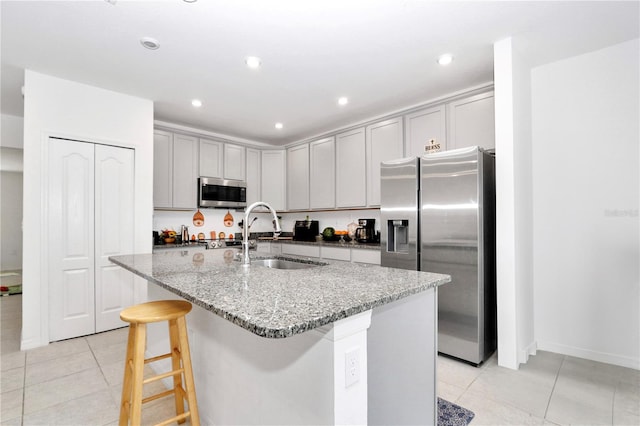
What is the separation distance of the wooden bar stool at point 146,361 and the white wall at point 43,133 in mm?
2089

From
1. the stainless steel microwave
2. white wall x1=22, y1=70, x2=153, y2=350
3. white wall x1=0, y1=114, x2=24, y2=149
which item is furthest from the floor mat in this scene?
white wall x1=0, y1=114, x2=24, y2=149

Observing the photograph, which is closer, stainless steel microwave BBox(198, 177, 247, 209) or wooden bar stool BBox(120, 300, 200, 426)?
wooden bar stool BBox(120, 300, 200, 426)

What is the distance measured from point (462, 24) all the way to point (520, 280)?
6.59ft

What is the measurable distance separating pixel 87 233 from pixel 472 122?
4101mm

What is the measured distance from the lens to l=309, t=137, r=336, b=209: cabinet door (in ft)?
14.9

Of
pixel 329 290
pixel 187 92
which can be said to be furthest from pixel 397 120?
pixel 329 290

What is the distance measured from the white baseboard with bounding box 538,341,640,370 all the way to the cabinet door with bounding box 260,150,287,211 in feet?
12.9

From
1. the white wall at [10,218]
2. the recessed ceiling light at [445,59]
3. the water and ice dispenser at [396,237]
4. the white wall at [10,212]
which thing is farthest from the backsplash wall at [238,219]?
the white wall at [10,218]

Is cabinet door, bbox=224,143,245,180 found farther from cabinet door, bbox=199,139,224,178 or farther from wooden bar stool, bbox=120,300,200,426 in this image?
wooden bar stool, bbox=120,300,200,426

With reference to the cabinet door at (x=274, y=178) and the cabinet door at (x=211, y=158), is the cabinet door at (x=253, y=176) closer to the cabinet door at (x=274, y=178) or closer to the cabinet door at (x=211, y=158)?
the cabinet door at (x=274, y=178)

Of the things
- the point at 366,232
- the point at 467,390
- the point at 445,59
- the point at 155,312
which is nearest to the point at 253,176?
the point at 366,232

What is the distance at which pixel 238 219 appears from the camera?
532 centimetres

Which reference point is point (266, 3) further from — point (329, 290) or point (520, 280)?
point (520, 280)

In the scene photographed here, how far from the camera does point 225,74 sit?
294cm
